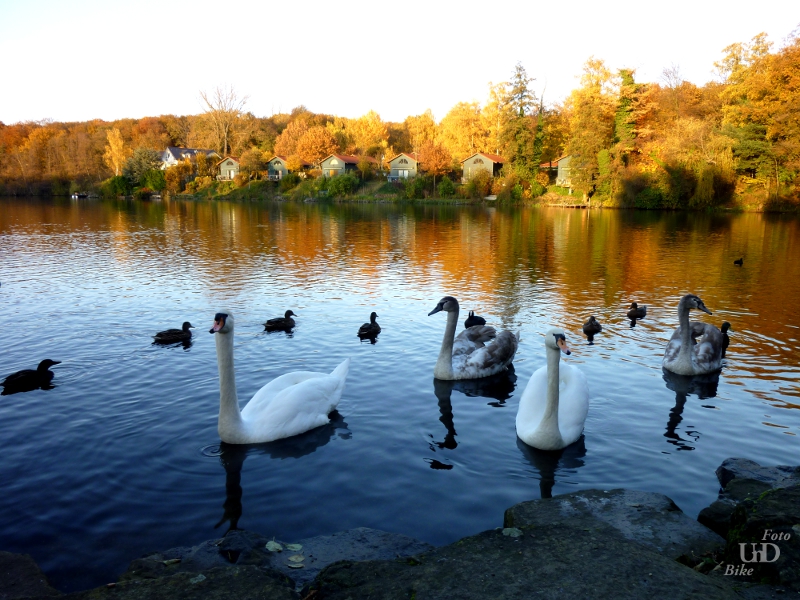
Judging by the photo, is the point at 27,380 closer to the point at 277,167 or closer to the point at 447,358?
the point at 447,358

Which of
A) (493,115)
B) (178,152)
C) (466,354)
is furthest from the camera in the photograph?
(178,152)

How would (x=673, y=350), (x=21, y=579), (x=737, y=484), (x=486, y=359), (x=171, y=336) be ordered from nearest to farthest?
(x=21, y=579), (x=737, y=484), (x=486, y=359), (x=673, y=350), (x=171, y=336)

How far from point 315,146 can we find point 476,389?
10126 cm

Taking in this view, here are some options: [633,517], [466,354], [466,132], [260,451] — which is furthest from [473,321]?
[466,132]

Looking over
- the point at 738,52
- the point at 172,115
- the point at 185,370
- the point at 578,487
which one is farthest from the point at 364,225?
the point at 172,115

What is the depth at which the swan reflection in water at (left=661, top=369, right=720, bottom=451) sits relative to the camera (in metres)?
8.17

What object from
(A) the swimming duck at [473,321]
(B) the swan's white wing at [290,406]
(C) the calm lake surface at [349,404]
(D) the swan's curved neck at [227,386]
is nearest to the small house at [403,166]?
(C) the calm lake surface at [349,404]

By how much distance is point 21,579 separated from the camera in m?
4.80

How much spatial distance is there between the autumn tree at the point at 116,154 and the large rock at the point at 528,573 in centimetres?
12901

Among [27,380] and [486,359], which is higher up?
[486,359]

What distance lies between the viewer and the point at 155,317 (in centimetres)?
1523

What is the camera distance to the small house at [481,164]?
85938 mm

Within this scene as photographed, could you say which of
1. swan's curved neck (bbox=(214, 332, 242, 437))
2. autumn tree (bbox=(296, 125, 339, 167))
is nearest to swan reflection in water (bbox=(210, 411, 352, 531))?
swan's curved neck (bbox=(214, 332, 242, 437))

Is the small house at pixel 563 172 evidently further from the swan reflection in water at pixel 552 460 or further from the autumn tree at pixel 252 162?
the swan reflection in water at pixel 552 460
